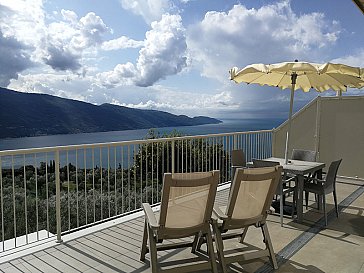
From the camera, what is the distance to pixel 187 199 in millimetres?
2713

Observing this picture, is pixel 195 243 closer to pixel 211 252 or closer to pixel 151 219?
A: pixel 211 252

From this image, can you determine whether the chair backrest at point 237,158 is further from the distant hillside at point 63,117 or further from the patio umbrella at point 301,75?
the distant hillside at point 63,117

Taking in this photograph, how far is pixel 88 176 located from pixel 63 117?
8.30 meters

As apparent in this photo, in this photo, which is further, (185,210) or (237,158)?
(237,158)

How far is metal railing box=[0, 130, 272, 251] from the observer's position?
3744 mm

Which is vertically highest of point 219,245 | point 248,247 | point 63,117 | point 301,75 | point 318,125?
point 301,75

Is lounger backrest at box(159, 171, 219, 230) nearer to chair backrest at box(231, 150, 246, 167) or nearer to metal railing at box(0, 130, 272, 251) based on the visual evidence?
metal railing at box(0, 130, 272, 251)

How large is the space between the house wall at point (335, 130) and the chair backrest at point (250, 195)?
5.54 metres

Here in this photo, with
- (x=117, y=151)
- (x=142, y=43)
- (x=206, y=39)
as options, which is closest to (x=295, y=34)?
(x=206, y=39)

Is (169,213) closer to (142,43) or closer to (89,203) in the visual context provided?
(89,203)

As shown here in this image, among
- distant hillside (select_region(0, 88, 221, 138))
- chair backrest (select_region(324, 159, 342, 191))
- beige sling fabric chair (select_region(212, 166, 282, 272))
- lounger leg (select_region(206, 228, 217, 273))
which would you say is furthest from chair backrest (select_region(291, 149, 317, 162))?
distant hillside (select_region(0, 88, 221, 138))

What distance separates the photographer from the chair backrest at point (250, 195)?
2928 millimetres

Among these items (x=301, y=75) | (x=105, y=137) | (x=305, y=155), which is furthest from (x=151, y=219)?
(x=105, y=137)

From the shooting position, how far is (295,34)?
45.6ft
